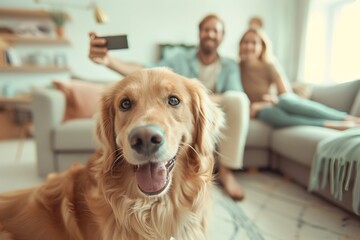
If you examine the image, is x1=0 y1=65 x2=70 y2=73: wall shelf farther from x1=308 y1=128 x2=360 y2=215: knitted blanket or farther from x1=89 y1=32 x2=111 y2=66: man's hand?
x1=308 y1=128 x2=360 y2=215: knitted blanket

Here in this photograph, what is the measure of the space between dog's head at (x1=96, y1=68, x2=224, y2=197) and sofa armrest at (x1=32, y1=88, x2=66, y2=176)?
4.40 ft

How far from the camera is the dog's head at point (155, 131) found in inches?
34.1

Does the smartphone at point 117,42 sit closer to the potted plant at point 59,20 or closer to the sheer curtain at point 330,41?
the sheer curtain at point 330,41

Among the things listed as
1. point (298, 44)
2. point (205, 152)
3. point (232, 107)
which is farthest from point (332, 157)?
point (298, 44)

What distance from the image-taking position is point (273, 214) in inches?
67.0

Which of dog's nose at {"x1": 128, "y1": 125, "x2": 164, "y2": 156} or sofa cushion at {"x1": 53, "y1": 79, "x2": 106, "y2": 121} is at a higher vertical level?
Result: dog's nose at {"x1": 128, "y1": 125, "x2": 164, "y2": 156}

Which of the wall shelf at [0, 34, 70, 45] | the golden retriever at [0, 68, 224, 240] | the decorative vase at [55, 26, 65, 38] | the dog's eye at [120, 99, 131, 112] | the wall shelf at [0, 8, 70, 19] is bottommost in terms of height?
the golden retriever at [0, 68, 224, 240]

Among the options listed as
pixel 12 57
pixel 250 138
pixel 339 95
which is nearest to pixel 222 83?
pixel 250 138

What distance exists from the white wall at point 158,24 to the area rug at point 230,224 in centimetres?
324

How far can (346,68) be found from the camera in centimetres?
244

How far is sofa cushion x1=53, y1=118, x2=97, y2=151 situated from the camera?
7.32ft

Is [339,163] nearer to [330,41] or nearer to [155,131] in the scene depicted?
[155,131]

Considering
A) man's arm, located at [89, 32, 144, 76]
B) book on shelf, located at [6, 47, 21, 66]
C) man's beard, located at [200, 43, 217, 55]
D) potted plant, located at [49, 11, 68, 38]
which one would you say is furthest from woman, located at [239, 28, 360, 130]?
book on shelf, located at [6, 47, 21, 66]

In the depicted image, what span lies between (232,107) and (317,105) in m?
0.70
